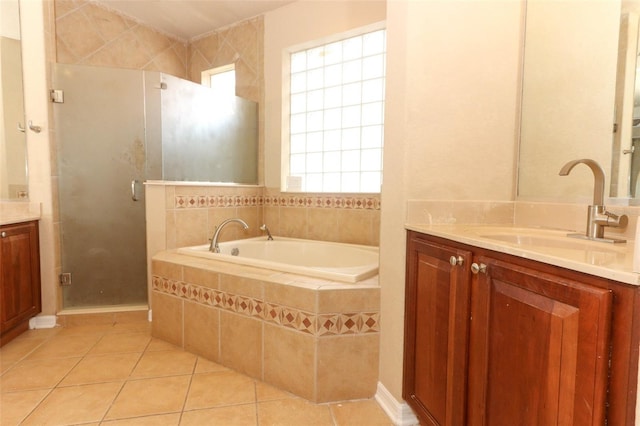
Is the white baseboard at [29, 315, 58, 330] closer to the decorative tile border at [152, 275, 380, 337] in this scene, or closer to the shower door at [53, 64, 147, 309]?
the shower door at [53, 64, 147, 309]

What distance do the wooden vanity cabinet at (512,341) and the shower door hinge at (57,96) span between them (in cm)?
253

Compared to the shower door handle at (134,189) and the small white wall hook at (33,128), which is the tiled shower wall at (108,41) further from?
the shower door handle at (134,189)

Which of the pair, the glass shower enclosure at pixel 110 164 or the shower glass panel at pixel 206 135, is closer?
the glass shower enclosure at pixel 110 164

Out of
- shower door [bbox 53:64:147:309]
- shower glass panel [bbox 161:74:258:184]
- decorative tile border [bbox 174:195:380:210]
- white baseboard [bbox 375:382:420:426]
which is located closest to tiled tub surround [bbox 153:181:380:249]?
decorative tile border [bbox 174:195:380:210]

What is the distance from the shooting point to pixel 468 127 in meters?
1.46

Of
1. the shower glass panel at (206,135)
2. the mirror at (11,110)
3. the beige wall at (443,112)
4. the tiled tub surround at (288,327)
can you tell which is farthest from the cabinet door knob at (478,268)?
the mirror at (11,110)

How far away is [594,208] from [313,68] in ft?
8.13

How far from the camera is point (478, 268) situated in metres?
1.00

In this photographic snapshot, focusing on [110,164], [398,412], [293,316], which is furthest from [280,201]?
[398,412]

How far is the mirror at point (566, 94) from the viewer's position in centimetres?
129

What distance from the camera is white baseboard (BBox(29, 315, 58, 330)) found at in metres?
2.38

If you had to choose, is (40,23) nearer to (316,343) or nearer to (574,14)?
(316,343)

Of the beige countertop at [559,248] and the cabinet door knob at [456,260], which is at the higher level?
the beige countertop at [559,248]

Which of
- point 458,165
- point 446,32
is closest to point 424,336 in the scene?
point 458,165
